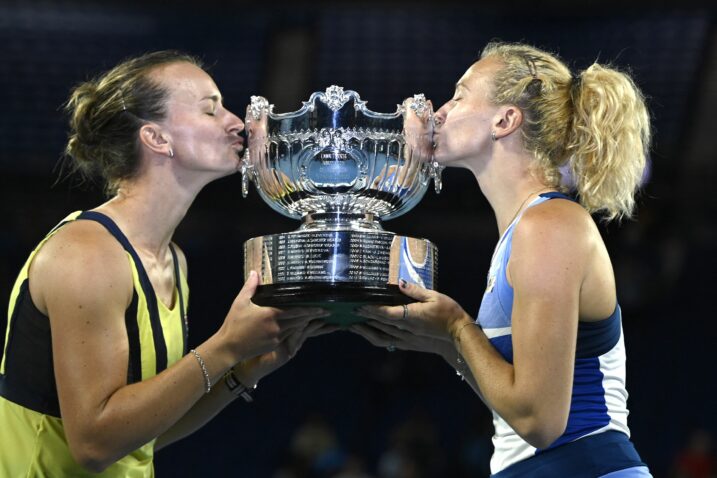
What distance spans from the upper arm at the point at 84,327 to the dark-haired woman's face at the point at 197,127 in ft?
1.08

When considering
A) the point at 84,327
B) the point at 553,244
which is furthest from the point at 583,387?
the point at 84,327

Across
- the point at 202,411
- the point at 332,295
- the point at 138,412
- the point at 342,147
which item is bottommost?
the point at 202,411

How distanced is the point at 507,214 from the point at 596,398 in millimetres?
372

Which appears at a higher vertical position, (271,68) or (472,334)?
(271,68)

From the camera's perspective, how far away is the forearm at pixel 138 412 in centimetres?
179

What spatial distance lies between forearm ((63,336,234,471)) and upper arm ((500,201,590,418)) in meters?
0.54

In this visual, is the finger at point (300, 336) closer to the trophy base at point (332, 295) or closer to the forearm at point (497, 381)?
the trophy base at point (332, 295)

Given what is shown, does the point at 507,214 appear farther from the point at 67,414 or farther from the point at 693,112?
the point at 693,112

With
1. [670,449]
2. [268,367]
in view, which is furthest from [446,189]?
[268,367]

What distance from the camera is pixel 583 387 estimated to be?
1717mm

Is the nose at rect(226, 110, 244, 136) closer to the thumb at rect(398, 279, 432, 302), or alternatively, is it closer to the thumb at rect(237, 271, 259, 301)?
the thumb at rect(237, 271, 259, 301)

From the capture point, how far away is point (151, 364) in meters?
1.98

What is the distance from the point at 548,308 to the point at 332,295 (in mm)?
363

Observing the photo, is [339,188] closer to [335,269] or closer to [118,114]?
[335,269]
